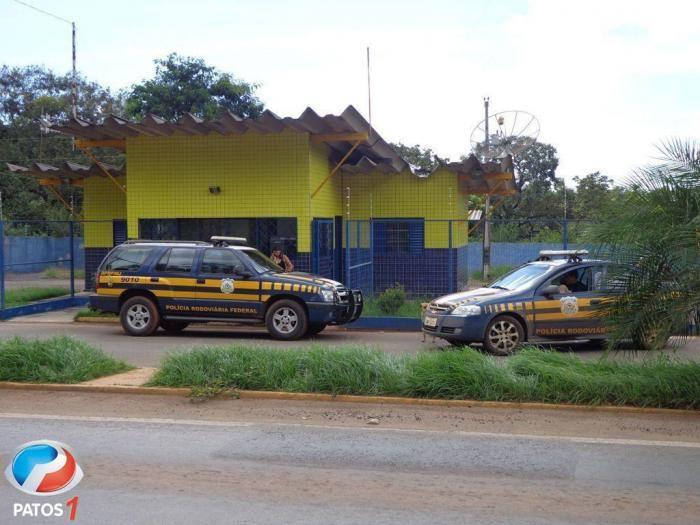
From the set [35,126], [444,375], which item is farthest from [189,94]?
[444,375]

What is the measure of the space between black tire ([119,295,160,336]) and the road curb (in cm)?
580

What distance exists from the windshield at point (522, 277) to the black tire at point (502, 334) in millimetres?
718

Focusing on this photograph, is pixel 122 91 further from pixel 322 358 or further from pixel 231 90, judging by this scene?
pixel 322 358

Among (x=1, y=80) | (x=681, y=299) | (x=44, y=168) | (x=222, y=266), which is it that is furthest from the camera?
(x=1, y=80)

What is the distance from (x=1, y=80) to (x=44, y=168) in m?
31.7

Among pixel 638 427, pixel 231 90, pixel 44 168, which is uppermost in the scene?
pixel 231 90

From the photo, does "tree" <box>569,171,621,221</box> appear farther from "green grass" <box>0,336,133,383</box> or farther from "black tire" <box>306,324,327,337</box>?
"green grass" <box>0,336,133,383</box>

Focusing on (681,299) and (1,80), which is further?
(1,80)

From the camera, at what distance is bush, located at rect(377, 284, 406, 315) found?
17.0 m

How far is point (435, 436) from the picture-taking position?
755 centimetres

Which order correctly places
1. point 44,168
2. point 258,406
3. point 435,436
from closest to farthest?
1. point 435,436
2. point 258,406
3. point 44,168

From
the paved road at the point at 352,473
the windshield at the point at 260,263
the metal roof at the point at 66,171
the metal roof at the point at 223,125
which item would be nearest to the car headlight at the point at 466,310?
the windshield at the point at 260,263

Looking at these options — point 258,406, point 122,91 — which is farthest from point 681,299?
point 122,91

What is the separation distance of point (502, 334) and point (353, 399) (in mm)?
4543
